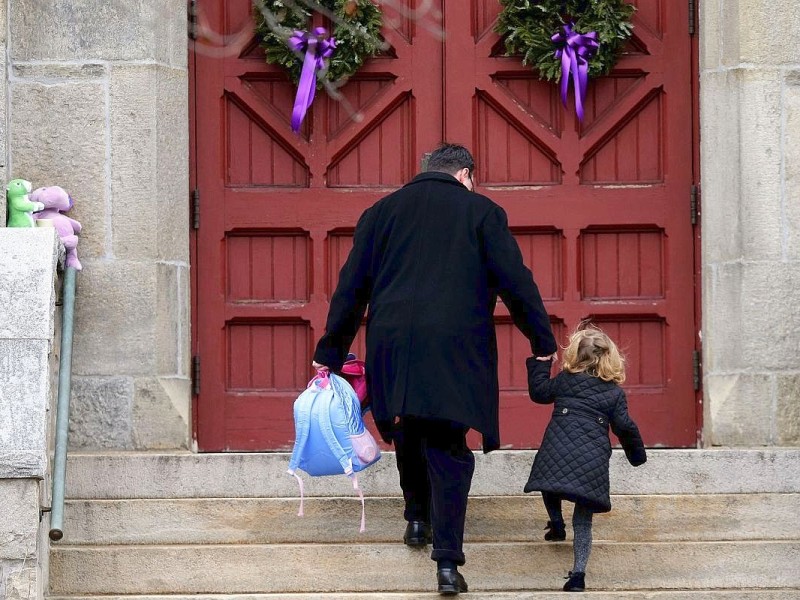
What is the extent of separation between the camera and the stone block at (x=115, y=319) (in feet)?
24.2

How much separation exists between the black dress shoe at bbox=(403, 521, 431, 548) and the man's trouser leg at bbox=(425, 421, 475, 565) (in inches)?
12.2

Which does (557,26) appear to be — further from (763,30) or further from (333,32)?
(333,32)

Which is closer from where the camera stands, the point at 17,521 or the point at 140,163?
the point at 17,521

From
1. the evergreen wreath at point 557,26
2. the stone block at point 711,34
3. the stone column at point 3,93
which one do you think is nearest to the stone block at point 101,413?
the stone column at point 3,93

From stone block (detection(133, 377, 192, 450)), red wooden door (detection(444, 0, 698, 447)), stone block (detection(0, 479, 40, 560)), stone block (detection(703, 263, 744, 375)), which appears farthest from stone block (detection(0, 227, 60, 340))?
stone block (detection(703, 263, 744, 375))

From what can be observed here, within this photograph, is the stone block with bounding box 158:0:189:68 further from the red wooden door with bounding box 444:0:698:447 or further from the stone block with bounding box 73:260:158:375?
the red wooden door with bounding box 444:0:698:447

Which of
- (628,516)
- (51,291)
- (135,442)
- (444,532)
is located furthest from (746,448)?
(51,291)

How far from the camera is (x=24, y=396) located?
5.71m

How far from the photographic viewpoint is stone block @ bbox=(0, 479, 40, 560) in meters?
5.60

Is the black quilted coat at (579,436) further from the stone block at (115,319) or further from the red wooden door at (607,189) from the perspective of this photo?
the stone block at (115,319)

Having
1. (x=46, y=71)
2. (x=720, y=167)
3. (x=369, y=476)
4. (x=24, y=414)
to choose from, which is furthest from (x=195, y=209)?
(x=720, y=167)

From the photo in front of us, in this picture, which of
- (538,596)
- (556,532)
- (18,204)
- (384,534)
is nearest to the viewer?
(538,596)

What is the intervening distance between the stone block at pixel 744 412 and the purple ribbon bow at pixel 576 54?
1526mm

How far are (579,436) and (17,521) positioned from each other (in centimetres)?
203
